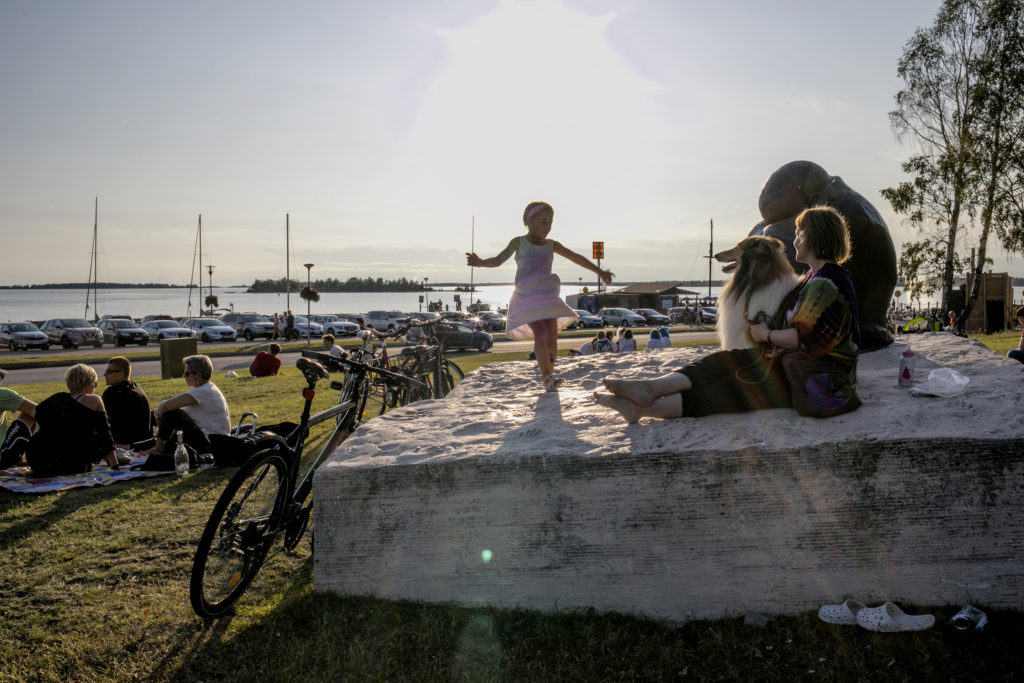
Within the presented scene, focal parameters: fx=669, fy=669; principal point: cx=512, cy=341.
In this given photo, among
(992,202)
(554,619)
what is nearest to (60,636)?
(554,619)

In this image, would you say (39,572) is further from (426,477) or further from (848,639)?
(848,639)

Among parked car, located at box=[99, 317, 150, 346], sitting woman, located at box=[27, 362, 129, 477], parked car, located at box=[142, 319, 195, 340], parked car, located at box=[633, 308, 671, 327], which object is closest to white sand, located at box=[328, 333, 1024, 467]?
sitting woman, located at box=[27, 362, 129, 477]

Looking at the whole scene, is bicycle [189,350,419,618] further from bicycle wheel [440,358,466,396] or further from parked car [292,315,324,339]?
parked car [292,315,324,339]

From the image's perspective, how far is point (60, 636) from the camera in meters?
3.06

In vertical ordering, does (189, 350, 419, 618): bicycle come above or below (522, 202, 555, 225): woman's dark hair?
below

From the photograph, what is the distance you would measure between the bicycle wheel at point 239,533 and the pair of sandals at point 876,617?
2.70 m

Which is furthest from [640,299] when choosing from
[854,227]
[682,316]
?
[854,227]

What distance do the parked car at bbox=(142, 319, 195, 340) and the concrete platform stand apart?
117 ft

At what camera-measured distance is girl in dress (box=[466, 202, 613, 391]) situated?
17.9 ft

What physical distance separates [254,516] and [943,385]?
3845mm

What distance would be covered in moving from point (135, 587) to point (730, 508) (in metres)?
3.13

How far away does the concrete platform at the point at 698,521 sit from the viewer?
3.02m

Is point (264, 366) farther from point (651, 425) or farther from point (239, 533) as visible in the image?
point (651, 425)

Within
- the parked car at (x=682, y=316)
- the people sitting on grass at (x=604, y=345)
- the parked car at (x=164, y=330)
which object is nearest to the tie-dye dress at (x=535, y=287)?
the people sitting on grass at (x=604, y=345)
